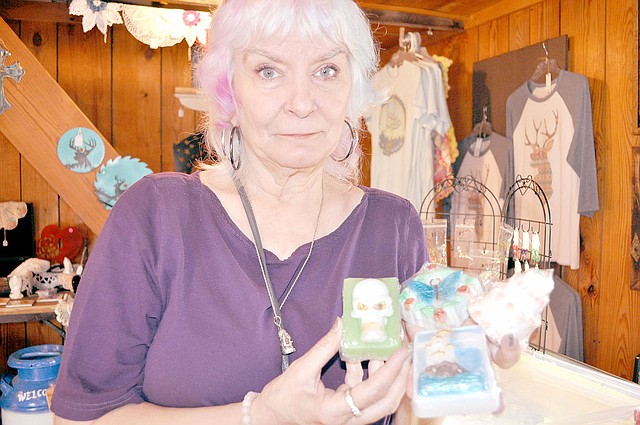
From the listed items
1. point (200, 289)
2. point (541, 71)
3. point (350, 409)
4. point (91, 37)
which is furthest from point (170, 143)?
point (350, 409)

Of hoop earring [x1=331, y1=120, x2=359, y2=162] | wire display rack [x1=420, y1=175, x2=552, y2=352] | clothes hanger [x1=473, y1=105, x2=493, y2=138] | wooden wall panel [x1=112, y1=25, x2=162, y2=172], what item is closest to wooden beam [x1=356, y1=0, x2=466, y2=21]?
clothes hanger [x1=473, y1=105, x2=493, y2=138]

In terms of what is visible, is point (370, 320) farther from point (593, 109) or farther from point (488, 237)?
point (488, 237)

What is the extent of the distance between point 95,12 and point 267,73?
2.25 meters

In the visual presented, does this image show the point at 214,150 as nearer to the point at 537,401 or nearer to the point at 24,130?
the point at 537,401

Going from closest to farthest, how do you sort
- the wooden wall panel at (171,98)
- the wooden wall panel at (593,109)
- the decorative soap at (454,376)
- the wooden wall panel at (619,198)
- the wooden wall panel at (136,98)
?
the decorative soap at (454,376), the wooden wall panel at (619,198), the wooden wall panel at (593,109), the wooden wall panel at (136,98), the wooden wall panel at (171,98)

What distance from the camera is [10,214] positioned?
368 cm

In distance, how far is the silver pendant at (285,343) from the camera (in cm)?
A: 104

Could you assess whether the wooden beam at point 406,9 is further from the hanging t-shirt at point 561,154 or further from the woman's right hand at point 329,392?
the woman's right hand at point 329,392

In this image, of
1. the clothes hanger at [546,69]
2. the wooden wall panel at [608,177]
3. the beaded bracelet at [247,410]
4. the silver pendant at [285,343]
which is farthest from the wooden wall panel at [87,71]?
the beaded bracelet at [247,410]

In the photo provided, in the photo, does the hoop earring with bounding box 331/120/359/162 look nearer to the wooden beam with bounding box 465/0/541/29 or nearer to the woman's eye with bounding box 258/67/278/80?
the woman's eye with bounding box 258/67/278/80

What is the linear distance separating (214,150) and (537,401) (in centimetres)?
90

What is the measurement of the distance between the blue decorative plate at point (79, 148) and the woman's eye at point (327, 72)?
2.05m

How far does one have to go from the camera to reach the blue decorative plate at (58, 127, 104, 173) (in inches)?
111

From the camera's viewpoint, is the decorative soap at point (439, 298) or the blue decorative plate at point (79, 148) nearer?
the decorative soap at point (439, 298)
